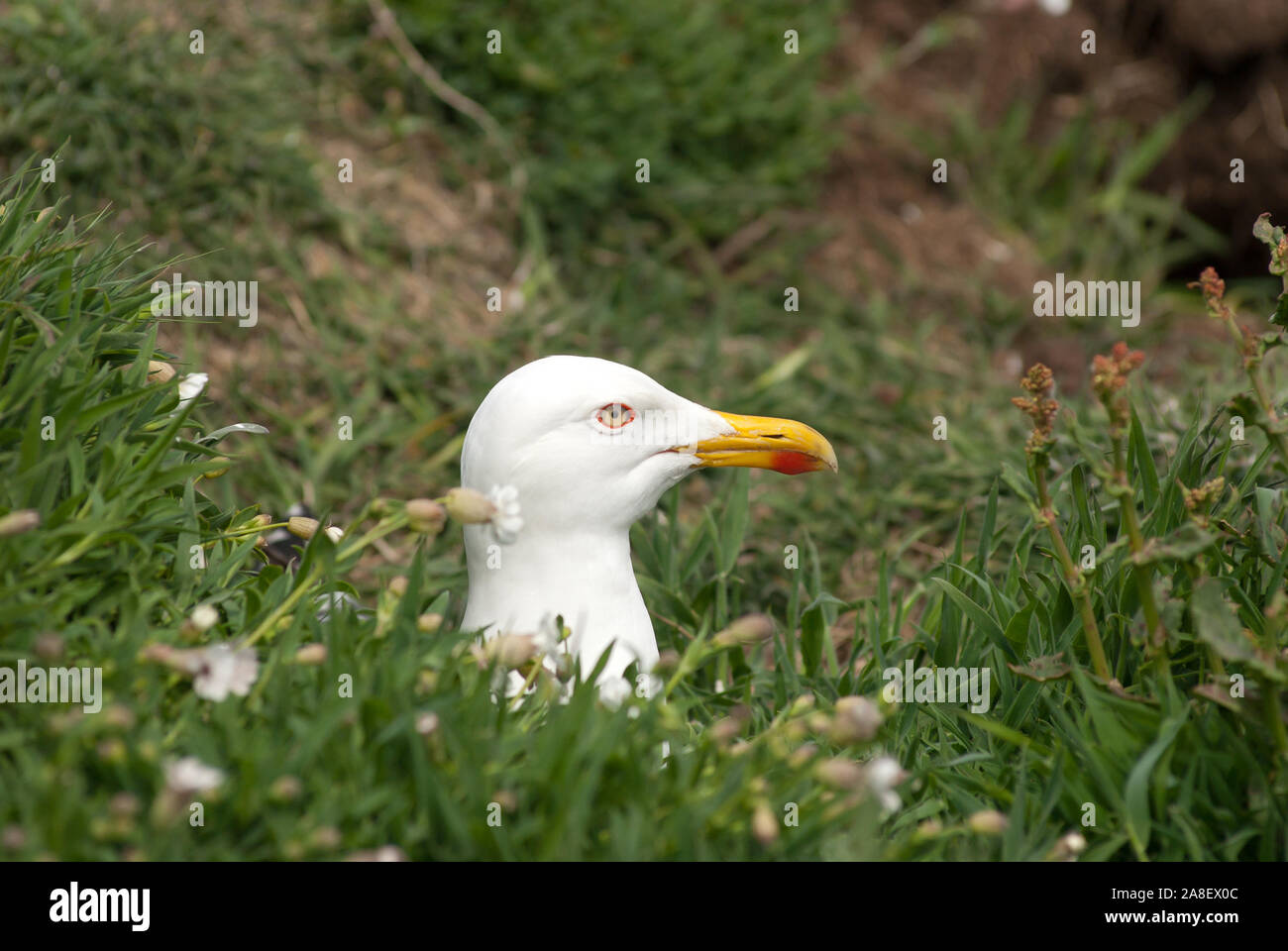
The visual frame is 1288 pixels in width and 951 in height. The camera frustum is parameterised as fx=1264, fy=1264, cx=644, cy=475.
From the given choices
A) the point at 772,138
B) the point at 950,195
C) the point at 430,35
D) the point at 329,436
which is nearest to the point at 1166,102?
the point at 950,195

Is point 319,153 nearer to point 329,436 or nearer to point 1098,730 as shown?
point 329,436

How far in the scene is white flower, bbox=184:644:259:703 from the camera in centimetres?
197

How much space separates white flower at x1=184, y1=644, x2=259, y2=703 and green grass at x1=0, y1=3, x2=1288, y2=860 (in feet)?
0.18

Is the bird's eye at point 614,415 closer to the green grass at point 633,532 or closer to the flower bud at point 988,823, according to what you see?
the green grass at point 633,532

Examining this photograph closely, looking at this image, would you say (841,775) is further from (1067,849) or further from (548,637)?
(548,637)

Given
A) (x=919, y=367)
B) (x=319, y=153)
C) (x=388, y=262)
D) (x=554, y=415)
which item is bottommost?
(x=554, y=415)

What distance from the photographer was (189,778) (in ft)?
5.69

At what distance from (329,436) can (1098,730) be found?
9.11 ft

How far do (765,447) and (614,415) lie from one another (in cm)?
39

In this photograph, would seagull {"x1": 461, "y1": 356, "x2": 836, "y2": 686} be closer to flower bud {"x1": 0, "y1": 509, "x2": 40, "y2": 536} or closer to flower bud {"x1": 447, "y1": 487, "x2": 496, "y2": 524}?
flower bud {"x1": 447, "y1": 487, "x2": 496, "y2": 524}

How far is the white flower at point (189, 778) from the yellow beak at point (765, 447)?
1.37 metres

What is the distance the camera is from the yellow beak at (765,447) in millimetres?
2869

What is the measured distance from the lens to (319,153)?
5207 mm

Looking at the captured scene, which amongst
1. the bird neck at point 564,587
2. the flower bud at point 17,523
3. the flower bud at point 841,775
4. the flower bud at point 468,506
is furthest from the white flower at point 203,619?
the flower bud at point 841,775
